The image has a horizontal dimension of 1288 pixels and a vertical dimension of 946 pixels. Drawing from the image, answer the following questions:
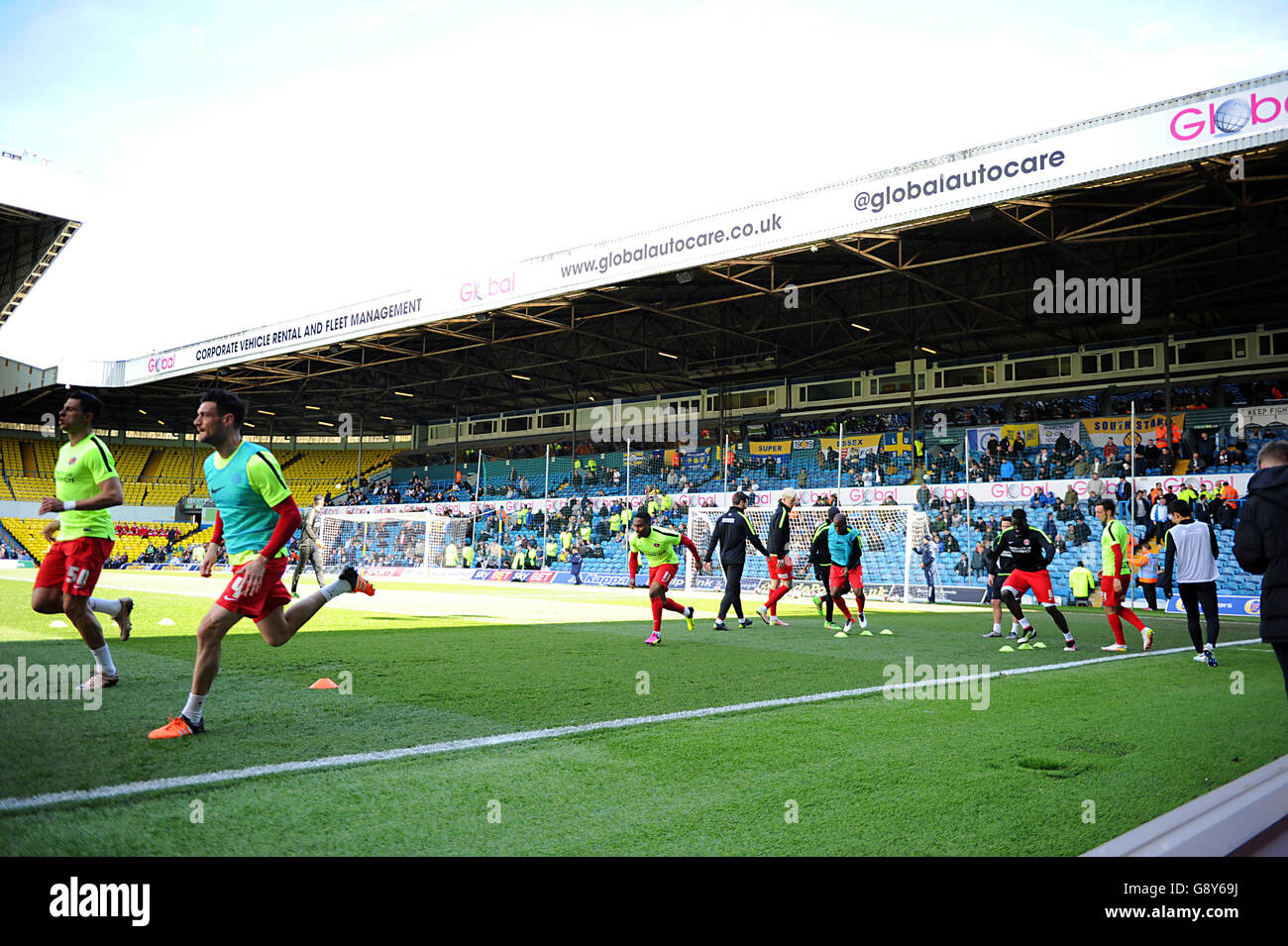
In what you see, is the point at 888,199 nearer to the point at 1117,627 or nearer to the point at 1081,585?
the point at 1081,585

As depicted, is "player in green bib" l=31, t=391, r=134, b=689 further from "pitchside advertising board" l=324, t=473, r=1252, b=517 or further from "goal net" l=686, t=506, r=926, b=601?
"goal net" l=686, t=506, r=926, b=601

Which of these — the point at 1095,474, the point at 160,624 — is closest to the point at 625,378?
the point at 1095,474

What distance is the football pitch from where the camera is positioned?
3271mm

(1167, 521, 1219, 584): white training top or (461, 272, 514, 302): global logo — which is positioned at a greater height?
(461, 272, 514, 302): global logo

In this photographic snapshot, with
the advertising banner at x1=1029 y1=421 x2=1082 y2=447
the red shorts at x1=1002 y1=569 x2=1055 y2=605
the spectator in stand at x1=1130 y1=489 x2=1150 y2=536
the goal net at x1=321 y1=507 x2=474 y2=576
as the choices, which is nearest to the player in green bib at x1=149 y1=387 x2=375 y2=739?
the red shorts at x1=1002 y1=569 x2=1055 y2=605

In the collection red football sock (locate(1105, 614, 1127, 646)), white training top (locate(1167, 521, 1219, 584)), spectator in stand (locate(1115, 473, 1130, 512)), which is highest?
spectator in stand (locate(1115, 473, 1130, 512))

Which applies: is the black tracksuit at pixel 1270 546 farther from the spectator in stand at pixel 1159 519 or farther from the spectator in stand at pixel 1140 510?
the spectator in stand at pixel 1140 510

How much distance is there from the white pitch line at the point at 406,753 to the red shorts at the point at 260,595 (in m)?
0.99

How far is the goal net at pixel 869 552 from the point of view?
85.6 feet

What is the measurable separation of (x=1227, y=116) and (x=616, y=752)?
1720 cm

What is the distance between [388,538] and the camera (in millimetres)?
41188

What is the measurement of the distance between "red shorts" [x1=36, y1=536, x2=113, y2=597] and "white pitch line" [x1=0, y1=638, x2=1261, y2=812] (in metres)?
2.94

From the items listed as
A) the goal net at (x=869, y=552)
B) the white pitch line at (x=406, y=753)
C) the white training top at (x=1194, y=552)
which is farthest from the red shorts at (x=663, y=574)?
the goal net at (x=869, y=552)
